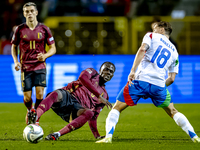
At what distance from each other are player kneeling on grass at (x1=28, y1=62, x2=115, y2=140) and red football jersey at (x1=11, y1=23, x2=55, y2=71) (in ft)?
3.60

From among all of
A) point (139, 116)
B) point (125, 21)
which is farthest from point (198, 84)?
point (125, 21)

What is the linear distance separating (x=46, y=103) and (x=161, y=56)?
5.07ft

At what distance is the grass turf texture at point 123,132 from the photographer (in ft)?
14.7

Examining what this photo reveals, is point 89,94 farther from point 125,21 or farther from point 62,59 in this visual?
point 125,21

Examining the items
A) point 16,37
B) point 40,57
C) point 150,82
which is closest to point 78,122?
point 150,82

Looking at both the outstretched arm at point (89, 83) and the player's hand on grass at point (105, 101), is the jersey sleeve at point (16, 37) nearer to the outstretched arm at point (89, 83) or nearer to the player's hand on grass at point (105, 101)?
the outstretched arm at point (89, 83)

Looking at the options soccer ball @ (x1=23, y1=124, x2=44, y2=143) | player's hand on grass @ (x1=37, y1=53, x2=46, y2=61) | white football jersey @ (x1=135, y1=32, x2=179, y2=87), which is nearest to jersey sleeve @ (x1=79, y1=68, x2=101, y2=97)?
white football jersey @ (x1=135, y1=32, x2=179, y2=87)

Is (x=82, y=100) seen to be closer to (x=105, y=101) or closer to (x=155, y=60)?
(x=105, y=101)

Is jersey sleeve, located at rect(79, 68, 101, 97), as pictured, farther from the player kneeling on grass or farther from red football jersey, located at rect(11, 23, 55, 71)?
red football jersey, located at rect(11, 23, 55, 71)

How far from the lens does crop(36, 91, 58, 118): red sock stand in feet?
15.0

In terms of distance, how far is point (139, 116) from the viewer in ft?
25.1

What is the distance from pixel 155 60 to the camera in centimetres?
464

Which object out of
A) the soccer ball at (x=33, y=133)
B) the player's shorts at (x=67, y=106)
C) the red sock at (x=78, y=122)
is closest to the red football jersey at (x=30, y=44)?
the player's shorts at (x=67, y=106)

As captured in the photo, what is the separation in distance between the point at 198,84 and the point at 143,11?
538 centimetres
